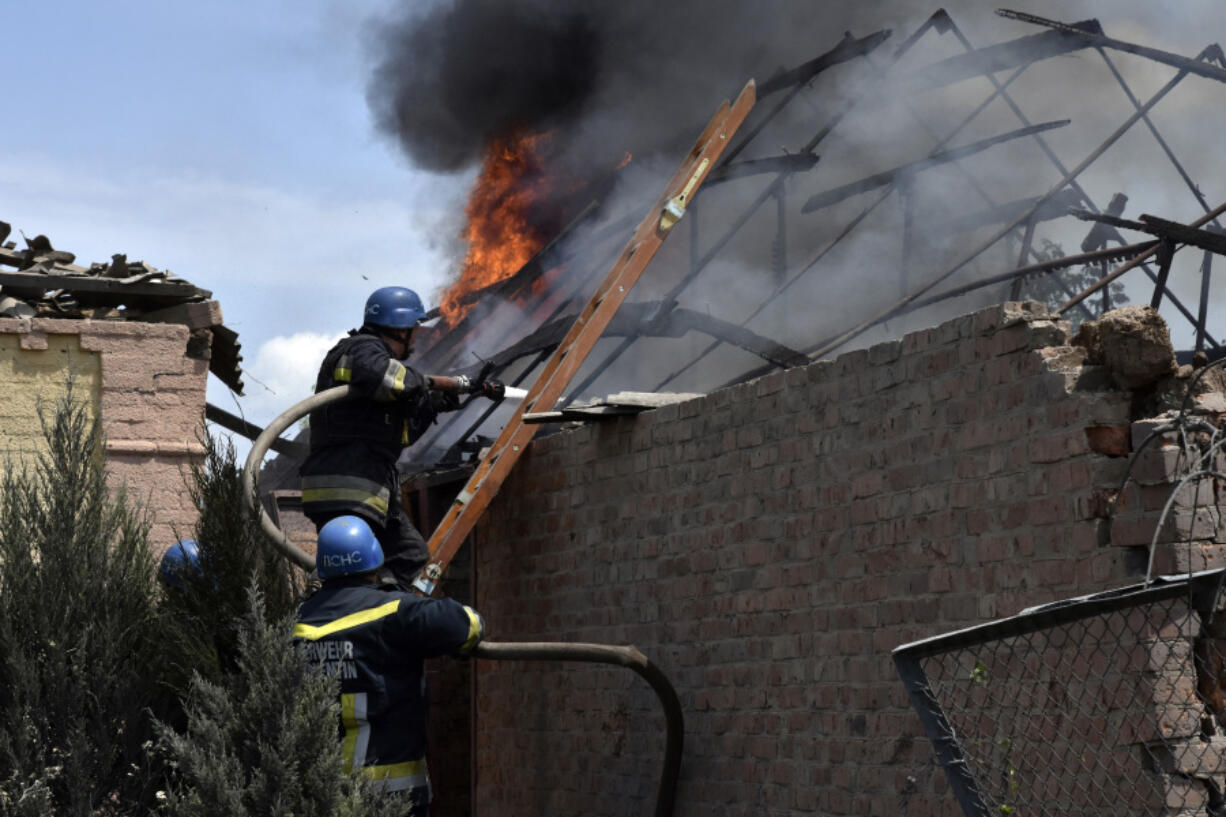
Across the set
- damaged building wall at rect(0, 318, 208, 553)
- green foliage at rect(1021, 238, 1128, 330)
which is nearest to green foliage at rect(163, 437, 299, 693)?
damaged building wall at rect(0, 318, 208, 553)

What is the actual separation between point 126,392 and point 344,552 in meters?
3.98

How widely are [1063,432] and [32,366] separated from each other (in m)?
6.51

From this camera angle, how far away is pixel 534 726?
7527mm

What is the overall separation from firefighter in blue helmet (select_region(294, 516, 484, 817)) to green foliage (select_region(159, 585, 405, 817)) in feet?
1.78

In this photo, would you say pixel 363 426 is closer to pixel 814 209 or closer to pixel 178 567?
pixel 178 567

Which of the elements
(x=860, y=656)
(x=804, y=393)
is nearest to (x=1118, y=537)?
(x=860, y=656)

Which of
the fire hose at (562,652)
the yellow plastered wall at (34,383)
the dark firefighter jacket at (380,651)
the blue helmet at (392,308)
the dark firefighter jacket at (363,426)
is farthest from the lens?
the yellow plastered wall at (34,383)

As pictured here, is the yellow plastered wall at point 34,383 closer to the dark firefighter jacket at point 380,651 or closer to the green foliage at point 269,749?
the dark firefighter jacket at point 380,651

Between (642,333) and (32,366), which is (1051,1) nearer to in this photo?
(642,333)

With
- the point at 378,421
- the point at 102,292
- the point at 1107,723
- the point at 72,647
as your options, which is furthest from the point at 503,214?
the point at 1107,723

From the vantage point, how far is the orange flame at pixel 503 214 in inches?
568

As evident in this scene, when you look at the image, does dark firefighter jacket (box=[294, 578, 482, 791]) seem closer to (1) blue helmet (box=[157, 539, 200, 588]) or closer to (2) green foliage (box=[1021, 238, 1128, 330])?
(1) blue helmet (box=[157, 539, 200, 588])

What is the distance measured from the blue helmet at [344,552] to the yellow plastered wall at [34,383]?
3.79m

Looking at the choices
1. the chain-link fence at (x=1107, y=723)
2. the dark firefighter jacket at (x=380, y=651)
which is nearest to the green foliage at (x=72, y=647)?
the dark firefighter jacket at (x=380, y=651)
